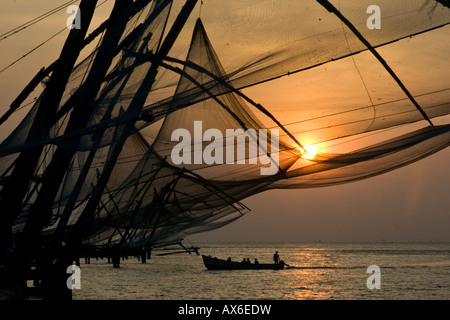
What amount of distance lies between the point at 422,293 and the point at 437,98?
40.1m

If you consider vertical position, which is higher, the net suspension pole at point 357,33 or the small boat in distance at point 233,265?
the net suspension pole at point 357,33

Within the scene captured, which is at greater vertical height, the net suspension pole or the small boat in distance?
the net suspension pole

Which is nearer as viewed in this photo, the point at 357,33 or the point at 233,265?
the point at 357,33

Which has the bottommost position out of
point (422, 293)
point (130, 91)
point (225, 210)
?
point (422, 293)

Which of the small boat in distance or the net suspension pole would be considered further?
the small boat in distance

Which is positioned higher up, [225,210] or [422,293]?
[225,210]

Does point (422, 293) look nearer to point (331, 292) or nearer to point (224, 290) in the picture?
point (331, 292)

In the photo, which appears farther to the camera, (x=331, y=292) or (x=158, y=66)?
(x=331, y=292)

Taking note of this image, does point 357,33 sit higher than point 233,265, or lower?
higher

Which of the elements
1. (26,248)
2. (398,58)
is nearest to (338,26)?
(398,58)

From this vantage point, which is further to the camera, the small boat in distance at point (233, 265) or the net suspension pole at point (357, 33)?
the small boat in distance at point (233, 265)

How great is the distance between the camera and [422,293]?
44.6 meters

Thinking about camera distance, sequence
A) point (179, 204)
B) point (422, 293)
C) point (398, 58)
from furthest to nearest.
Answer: point (422, 293), point (179, 204), point (398, 58)

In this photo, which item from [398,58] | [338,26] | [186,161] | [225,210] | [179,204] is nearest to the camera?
[338,26]
